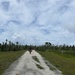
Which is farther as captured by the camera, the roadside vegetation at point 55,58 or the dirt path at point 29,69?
the roadside vegetation at point 55,58

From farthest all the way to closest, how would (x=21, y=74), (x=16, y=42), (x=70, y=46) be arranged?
(x=16, y=42), (x=70, y=46), (x=21, y=74)

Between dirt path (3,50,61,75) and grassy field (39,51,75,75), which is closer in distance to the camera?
dirt path (3,50,61,75)

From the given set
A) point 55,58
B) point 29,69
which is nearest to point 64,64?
point 29,69

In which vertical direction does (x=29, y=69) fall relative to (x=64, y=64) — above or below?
below

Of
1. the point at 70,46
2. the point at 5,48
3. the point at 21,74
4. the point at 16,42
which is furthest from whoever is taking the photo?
the point at 16,42

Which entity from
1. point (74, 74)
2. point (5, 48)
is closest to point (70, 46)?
point (5, 48)

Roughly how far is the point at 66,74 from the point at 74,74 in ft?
2.15

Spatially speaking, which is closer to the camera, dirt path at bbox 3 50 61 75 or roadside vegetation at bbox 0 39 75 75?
dirt path at bbox 3 50 61 75

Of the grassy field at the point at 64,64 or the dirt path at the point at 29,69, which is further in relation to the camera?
the grassy field at the point at 64,64

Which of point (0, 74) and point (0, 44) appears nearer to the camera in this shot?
point (0, 74)

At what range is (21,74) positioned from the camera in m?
18.9

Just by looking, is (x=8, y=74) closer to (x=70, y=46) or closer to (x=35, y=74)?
(x=35, y=74)

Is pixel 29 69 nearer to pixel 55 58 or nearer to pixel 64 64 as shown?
pixel 64 64

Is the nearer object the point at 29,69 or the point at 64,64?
the point at 29,69
